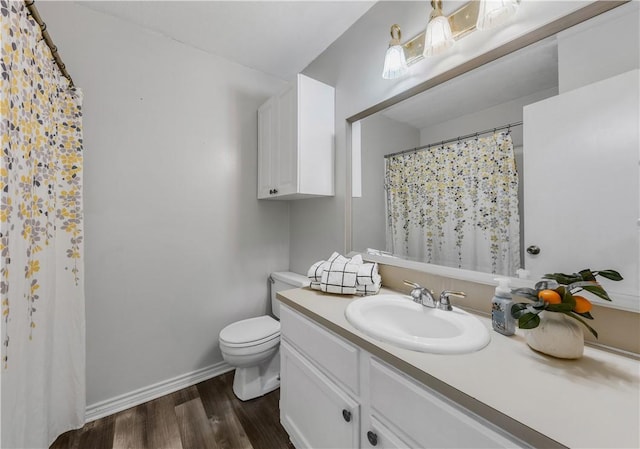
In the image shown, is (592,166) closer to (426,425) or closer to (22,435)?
(426,425)

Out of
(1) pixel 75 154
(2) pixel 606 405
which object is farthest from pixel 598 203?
(1) pixel 75 154

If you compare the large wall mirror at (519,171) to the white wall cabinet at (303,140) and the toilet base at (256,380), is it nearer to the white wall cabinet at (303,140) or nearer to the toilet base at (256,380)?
the white wall cabinet at (303,140)

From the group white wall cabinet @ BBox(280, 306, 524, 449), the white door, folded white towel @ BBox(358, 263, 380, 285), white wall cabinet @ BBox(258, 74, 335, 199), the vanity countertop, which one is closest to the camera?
the vanity countertop

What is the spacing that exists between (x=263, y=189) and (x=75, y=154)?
110 cm

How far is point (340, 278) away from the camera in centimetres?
130

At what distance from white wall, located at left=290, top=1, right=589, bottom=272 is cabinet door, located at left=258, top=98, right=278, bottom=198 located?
1.04 feet

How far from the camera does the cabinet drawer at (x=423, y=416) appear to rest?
1.87 ft

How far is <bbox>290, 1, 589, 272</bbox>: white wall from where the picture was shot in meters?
0.99

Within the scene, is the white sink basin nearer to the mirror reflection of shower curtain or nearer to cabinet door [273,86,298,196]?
the mirror reflection of shower curtain

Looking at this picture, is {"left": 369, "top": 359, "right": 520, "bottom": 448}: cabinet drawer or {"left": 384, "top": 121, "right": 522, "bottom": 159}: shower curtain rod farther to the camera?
{"left": 384, "top": 121, "right": 522, "bottom": 159}: shower curtain rod

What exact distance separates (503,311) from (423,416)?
44 cm

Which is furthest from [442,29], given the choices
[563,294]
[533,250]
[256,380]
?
[256,380]

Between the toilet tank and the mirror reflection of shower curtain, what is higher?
the mirror reflection of shower curtain

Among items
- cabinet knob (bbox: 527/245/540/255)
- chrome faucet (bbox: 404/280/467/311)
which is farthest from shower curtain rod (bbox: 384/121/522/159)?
chrome faucet (bbox: 404/280/467/311)
